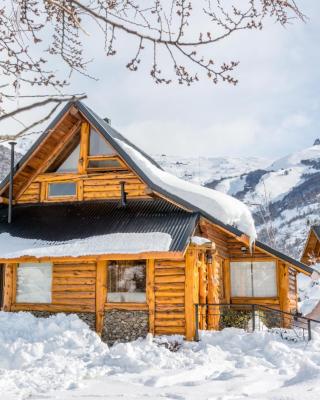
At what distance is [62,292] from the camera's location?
14.5 metres

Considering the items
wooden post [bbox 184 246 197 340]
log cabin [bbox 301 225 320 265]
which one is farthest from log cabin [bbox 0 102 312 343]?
log cabin [bbox 301 225 320 265]

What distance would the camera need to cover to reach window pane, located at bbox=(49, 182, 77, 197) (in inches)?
649

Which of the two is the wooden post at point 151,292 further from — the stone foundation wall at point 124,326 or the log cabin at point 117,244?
the stone foundation wall at point 124,326

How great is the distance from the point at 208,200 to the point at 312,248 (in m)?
21.4

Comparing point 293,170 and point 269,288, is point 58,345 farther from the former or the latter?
point 293,170

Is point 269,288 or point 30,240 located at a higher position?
point 30,240

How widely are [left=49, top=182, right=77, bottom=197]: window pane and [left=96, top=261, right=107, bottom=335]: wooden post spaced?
3269mm

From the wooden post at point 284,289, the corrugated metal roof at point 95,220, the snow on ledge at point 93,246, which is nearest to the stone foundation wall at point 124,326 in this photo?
the snow on ledge at point 93,246

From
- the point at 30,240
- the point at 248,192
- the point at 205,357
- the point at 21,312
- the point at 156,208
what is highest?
the point at 248,192

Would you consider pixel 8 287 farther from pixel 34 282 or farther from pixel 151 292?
pixel 151 292

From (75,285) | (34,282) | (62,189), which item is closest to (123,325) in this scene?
(75,285)

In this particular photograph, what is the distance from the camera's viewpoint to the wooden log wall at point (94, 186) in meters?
15.8

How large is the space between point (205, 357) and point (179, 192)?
5.95m

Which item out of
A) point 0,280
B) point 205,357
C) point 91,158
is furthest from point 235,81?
point 0,280
